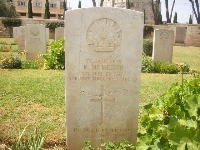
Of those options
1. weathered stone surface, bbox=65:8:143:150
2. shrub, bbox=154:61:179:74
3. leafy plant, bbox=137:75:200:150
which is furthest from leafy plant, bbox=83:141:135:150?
shrub, bbox=154:61:179:74

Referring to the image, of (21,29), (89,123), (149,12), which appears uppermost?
(149,12)

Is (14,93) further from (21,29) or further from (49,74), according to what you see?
(21,29)

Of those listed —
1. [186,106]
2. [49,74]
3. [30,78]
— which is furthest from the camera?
[49,74]

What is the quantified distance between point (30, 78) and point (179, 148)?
7.61m

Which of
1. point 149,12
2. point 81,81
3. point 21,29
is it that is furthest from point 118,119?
point 149,12

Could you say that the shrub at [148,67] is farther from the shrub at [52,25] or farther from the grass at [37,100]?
the shrub at [52,25]

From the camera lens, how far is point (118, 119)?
146 inches

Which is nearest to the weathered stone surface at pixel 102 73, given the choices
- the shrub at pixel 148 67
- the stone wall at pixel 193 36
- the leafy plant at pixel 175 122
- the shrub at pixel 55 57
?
the leafy plant at pixel 175 122

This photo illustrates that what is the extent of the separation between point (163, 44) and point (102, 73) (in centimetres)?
971

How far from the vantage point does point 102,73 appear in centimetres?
357

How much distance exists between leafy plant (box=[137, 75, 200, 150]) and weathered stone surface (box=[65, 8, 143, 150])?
0.73 metres

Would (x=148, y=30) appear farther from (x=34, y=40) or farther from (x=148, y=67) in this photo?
(x=34, y=40)

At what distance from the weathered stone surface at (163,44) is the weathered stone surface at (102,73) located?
9.40m

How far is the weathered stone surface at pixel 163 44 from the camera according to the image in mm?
12547
